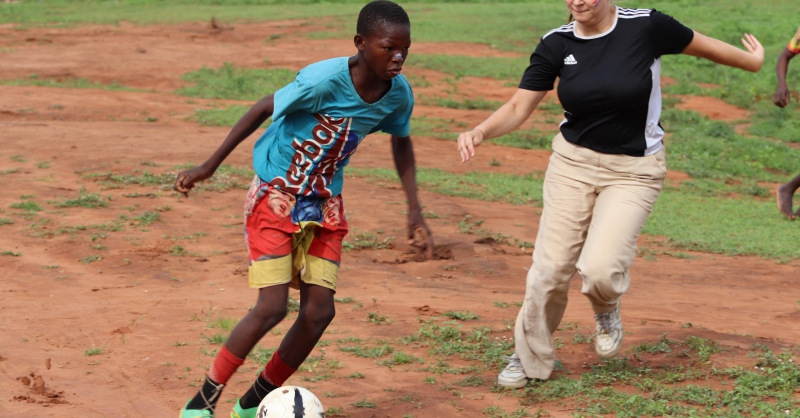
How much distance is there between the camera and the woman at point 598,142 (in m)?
3.94

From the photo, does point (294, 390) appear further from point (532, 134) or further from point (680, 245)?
point (532, 134)

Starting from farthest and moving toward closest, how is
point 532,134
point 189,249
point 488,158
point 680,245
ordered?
1. point 532,134
2. point 488,158
3. point 680,245
4. point 189,249

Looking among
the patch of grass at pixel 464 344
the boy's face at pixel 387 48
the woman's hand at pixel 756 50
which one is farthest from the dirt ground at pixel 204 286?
the boy's face at pixel 387 48

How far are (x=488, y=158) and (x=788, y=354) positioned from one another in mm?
7585

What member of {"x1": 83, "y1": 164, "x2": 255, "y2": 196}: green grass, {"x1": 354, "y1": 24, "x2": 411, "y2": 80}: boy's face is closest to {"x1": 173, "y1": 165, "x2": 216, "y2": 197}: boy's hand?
{"x1": 354, "y1": 24, "x2": 411, "y2": 80}: boy's face

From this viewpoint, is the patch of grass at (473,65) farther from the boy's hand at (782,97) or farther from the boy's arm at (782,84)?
the boy's hand at (782,97)

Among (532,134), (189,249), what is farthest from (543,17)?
(189,249)

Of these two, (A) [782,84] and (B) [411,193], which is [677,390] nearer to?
(B) [411,193]

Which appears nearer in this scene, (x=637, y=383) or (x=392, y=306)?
(x=637, y=383)

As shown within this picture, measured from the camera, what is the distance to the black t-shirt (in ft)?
12.9

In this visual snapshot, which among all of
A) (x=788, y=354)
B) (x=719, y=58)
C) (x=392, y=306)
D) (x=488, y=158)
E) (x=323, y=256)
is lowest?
(x=488, y=158)

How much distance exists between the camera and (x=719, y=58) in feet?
13.7

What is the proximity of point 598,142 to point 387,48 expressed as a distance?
109cm

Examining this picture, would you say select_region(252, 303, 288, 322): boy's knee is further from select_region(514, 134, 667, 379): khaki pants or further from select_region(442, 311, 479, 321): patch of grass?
select_region(442, 311, 479, 321): patch of grass
